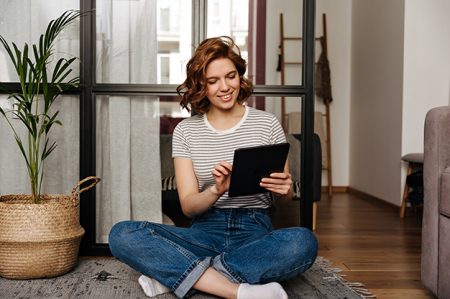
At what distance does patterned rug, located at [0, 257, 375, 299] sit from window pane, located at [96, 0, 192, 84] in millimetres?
910

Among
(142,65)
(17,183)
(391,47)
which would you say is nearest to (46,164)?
(17,183)

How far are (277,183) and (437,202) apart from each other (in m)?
0.57

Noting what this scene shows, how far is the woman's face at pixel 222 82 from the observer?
2.18 meters

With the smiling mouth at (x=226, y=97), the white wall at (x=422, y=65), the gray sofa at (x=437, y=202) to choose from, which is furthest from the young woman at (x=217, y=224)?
the white wall at (x=422, y=65)

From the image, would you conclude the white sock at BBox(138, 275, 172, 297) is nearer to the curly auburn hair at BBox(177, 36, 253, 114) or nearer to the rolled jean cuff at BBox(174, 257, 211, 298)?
the rolled jean cuff at BBox(174, 257, 211, 298)

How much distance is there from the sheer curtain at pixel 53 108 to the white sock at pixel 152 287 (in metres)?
0.91

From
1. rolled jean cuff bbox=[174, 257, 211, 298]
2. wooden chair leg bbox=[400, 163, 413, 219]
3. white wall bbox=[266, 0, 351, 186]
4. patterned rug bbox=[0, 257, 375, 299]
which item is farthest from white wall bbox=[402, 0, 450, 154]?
rolled jean cuff bbox=[174, 257, 211, 298]

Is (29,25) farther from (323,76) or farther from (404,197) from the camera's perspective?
(323,76)

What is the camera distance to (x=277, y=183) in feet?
6.47

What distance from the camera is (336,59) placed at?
6062 millimetres

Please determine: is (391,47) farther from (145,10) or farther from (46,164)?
(46,164)

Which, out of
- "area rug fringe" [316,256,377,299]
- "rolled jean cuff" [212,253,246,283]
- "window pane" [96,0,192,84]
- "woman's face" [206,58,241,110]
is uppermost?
"window pane" [96,0,192,84]

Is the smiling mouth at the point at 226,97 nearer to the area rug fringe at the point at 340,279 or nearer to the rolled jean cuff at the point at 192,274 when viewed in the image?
the rolled jean cuff at the point at 192,274

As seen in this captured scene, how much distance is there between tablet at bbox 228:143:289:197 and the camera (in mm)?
1882
